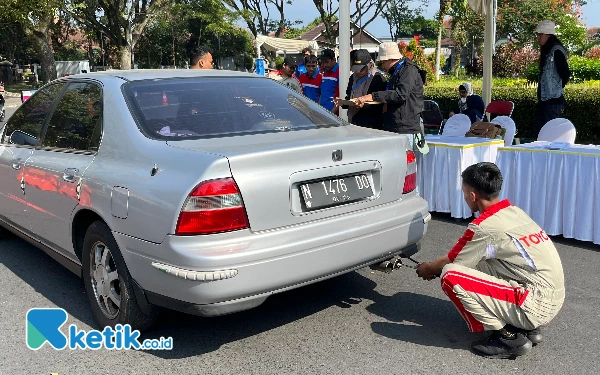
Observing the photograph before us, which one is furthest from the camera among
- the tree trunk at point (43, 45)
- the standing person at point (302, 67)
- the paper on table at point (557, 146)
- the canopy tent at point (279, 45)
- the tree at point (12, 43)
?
the tree at point (12, 43)

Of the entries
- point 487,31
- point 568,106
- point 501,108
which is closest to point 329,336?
point 501,108

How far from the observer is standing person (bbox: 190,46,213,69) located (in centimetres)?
641

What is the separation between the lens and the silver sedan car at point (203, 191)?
2871mm

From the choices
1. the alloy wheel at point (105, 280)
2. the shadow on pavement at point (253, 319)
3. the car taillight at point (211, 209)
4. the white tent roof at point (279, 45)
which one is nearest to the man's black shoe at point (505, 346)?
the shadow on pavement at point (253, 319)

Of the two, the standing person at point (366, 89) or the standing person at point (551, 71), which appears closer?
the standing person at point (366, 89)

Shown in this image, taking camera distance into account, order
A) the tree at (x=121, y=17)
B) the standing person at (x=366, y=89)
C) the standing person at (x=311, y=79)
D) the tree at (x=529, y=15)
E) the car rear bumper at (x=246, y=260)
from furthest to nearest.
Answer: the tree at (x=529, y=15) < the tree at (x=121, y=17) < the standing person at (x=311, y=79) < the standing person at (x=366, y=89) < the car rear bumper at (x=246, y=260)

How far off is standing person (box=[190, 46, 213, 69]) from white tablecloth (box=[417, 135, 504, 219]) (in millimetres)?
2476

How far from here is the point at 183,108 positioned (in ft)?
11.8

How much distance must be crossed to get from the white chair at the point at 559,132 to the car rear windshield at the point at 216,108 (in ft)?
11.4

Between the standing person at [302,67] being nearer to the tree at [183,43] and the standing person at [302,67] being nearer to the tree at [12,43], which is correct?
the tree at [183,43]

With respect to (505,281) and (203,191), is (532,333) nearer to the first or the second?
(505,281)

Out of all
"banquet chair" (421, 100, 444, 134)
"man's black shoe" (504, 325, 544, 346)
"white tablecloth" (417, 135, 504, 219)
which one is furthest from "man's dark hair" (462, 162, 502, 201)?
"banquet chair" (421, 100, 444, 134)

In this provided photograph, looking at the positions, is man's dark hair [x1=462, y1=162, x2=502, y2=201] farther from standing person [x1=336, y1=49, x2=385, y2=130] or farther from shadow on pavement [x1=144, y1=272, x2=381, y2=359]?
standing person [x1=336, y1=49, x2=385, y2=130]

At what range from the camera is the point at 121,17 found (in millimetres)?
27141
